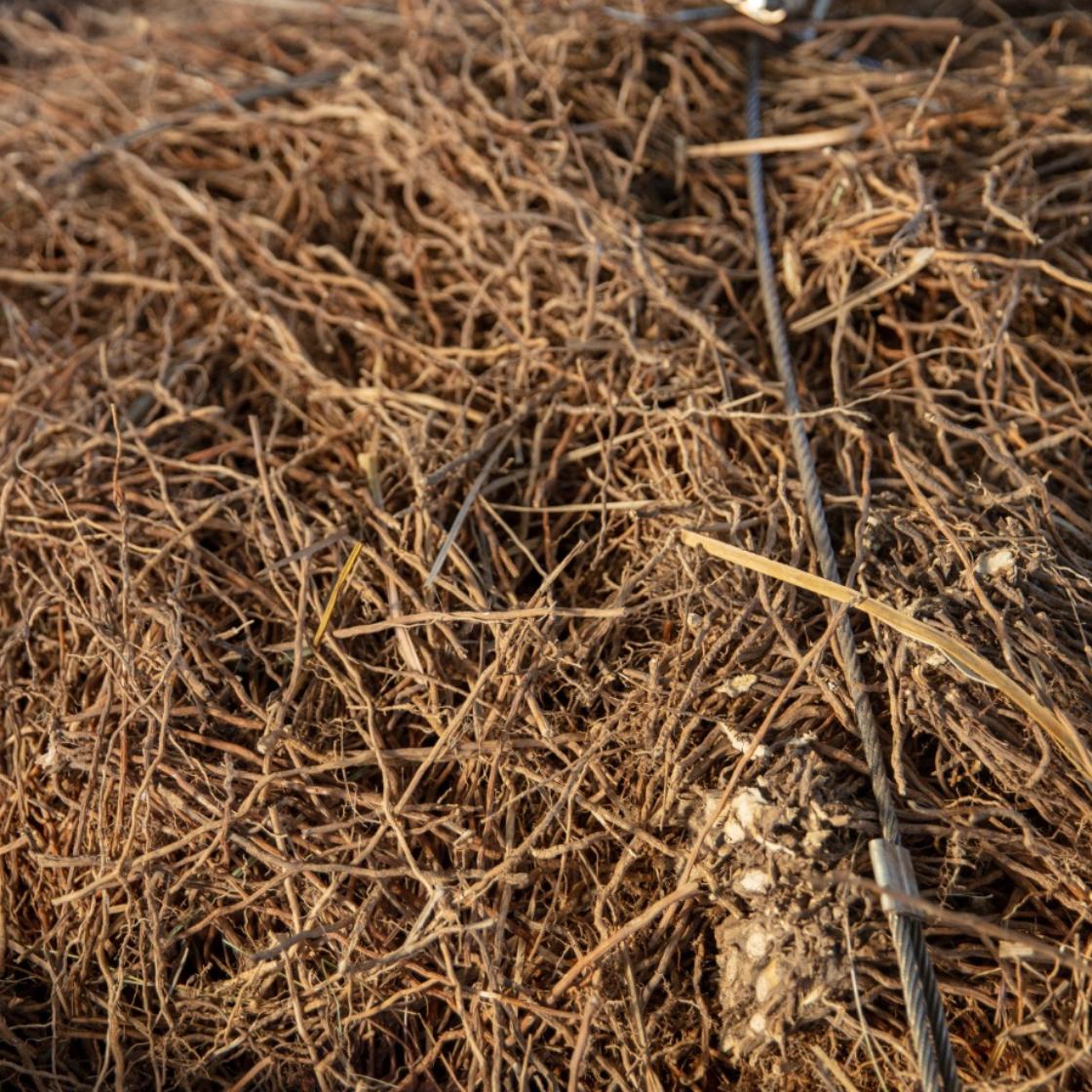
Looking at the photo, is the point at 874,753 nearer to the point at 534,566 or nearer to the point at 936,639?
the point at 936,639

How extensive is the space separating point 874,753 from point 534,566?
0.56 m

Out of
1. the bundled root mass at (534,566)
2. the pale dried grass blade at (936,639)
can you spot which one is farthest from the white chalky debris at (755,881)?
the pale dried grass blade at (936,639)

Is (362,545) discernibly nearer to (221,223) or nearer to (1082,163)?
(221,223)

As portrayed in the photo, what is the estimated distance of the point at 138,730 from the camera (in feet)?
4.87

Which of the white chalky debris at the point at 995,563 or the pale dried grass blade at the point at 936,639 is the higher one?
the white chalky debris at the point at 995,563

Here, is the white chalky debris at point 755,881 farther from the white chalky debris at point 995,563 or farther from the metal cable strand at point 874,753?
the white chalky debris at point 995,563

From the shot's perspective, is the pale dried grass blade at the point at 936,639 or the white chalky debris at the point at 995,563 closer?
the pale dried grass blade at the point at 936,639

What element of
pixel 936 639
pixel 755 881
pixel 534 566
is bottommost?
pixel 755 881

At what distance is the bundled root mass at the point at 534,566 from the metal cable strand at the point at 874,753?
33 mm

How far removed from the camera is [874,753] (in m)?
1.30

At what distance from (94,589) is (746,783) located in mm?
1042

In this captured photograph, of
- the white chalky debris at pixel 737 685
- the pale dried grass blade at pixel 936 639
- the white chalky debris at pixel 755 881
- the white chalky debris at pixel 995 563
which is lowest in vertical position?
the white chalky debris at pixel 755 881

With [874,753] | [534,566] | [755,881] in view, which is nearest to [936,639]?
[874,753]

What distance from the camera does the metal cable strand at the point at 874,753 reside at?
1.15 m
